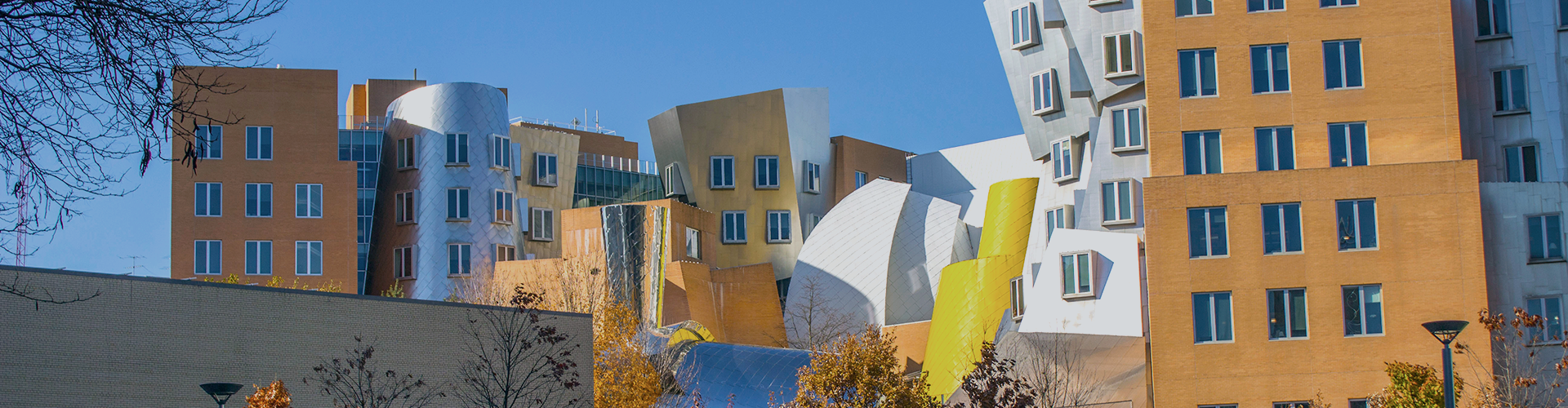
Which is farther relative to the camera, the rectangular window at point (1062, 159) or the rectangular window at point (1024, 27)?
the rectangular window at point (1024, 27)

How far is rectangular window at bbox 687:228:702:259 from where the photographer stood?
67.9 metres

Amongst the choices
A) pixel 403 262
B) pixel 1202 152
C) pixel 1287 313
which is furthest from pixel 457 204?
pixel 1287 313

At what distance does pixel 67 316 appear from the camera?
25016mm

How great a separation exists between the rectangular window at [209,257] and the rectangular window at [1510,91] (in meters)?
48.6

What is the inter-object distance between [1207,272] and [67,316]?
3018 centimetres

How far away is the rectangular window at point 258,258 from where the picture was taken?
209ft

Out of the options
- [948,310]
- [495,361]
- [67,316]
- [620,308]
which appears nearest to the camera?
[67,316]

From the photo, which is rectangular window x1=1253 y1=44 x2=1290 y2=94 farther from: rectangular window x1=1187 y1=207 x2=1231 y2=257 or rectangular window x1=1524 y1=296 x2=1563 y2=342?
rectangular window x1=1524 y1=296 x2=1563 y2=342

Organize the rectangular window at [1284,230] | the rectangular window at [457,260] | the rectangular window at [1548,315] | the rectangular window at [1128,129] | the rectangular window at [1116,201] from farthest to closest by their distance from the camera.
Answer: the rectangular window at [457,260]
the rectangular window at [1128,129]
the rectangular window at [1116,201]
the rectangular window at [1284,230]
the rectangular window at [1548,315]

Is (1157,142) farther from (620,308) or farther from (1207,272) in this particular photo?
(620,308)

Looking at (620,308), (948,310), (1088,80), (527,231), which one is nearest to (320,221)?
(527,231)

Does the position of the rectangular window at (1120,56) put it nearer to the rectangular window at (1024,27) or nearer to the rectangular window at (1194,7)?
the rectangular window at (1194,7)

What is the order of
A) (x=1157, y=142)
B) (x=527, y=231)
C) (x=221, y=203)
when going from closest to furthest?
(x=1157, y=142), (x=221, y=203), (x=527, y=231)

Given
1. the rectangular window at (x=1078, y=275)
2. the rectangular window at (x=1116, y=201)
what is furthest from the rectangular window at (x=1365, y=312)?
the rectangular window at (x=1116, y=201)
